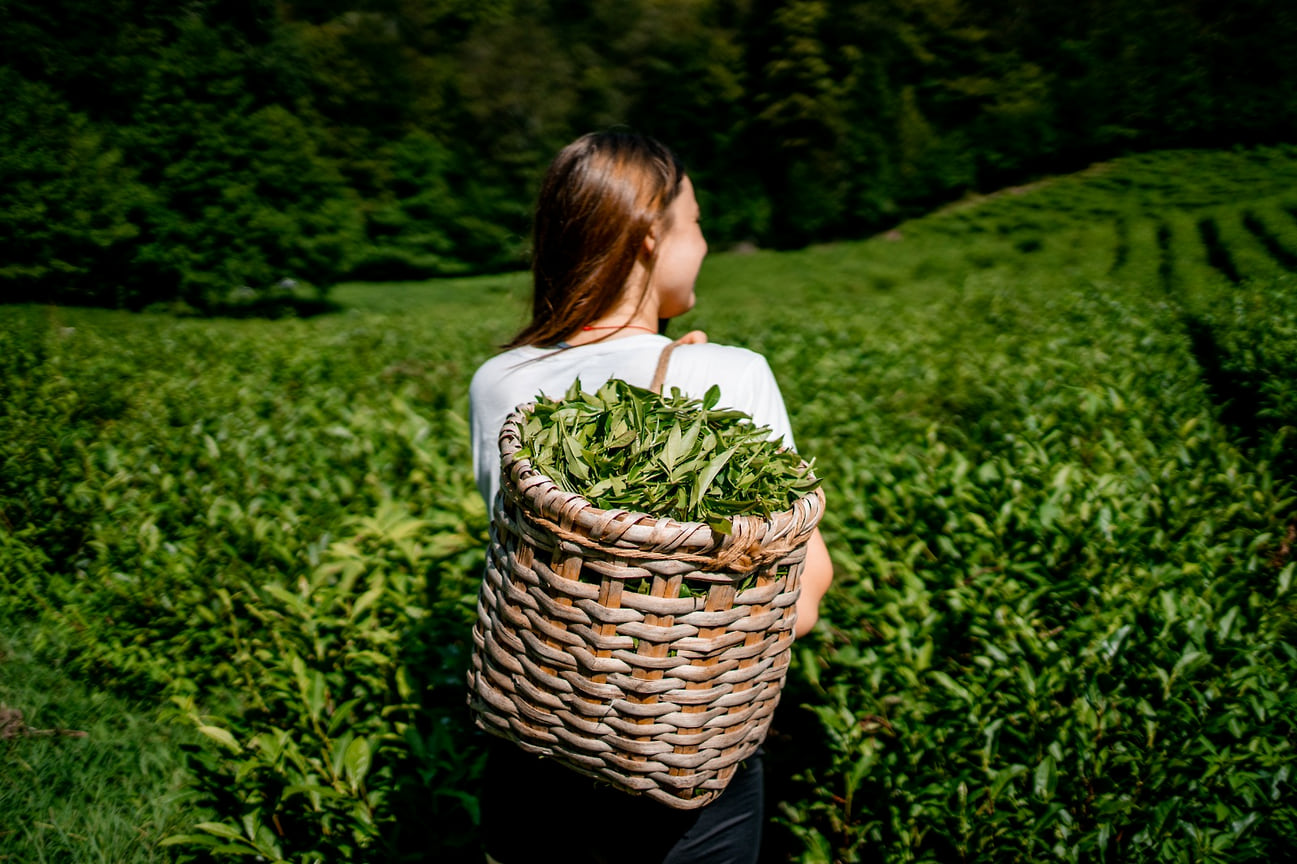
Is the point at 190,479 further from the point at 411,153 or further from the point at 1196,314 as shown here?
the point at 411,153

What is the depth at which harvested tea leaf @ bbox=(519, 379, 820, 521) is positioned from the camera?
3.66ft

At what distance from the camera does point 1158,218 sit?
24.0 ft

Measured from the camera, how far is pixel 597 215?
1.38 m

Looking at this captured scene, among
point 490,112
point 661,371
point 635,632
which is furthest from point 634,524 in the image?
point 490,112

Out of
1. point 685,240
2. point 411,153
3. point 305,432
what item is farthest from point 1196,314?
point 411,153

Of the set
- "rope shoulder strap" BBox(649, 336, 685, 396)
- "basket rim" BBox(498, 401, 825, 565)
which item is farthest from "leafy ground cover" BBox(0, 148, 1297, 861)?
"basket rim" BBox(498, 401, 825, 565)

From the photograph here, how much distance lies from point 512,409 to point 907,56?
33.0 m

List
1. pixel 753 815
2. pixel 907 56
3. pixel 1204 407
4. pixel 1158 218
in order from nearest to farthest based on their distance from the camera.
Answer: pixel 753 815 < pixel 1204 407 < pixel 1158 218 < pixel 907 56

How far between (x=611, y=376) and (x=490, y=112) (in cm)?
3317

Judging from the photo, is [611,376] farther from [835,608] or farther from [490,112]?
[490,112]

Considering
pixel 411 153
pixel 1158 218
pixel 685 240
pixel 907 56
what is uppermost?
pixel 907 56

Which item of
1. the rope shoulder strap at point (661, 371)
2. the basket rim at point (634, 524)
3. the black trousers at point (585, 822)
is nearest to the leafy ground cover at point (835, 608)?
the black trousers at point (585, 822)

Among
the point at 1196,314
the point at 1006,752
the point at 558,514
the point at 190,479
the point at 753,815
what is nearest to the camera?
the point at 558,514

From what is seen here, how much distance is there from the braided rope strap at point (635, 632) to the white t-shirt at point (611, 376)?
0.77 ft
